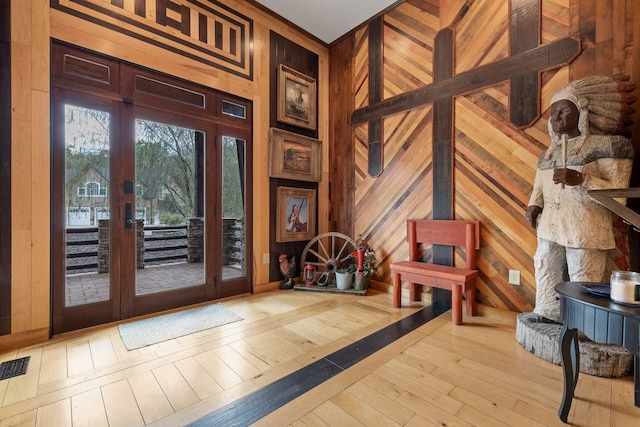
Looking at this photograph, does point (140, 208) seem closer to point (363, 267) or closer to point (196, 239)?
point (196, 239)

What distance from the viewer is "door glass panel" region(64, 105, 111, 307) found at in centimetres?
235

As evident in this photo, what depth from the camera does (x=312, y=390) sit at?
159cm

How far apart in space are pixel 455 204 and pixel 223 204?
2.53 m

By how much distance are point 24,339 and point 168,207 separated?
1.43m

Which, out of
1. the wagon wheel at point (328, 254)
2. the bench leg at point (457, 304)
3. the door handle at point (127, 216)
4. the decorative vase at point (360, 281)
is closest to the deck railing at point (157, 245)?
the door handle at point (127, 216)

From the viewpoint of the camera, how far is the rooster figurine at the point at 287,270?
12.0 ft

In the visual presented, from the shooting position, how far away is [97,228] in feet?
8.23

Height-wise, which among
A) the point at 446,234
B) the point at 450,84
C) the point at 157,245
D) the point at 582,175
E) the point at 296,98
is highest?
the point at 296,98

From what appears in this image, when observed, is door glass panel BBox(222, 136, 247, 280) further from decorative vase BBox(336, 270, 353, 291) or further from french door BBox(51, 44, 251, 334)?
decorative vase BBox(336, 270, 353, 291)

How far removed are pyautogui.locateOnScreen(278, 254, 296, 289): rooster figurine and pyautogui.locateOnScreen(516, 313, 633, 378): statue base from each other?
8.12 feet

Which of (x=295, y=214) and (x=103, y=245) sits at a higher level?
(x=295, y=214)

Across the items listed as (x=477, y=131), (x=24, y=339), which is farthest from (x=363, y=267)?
(x=24, y=339)

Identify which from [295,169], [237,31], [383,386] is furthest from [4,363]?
[237,31]

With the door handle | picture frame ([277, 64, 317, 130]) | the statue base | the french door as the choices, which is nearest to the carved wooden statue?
the statue base
